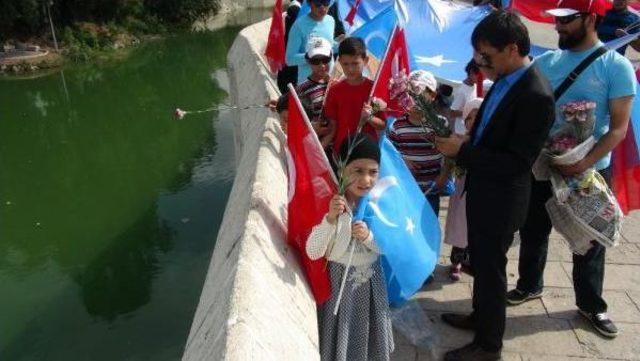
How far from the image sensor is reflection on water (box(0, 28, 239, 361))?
5473mm

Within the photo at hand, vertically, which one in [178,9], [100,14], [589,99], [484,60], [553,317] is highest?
[484,60]

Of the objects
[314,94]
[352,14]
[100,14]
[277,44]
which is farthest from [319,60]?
[100,14]

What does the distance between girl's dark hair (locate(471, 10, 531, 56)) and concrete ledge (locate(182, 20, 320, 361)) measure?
1188 millimetres

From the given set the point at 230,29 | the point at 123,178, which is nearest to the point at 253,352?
the point at 123,178

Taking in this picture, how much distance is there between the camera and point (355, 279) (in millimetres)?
2352

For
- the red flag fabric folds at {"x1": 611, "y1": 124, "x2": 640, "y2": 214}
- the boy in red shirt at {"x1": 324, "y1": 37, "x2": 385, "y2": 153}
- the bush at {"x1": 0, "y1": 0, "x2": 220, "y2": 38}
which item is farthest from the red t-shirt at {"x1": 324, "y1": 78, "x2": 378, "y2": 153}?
the bush at {"x1": 0, "y1": 0, "x2": 220, "y2": 38}

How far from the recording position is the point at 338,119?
3.29m

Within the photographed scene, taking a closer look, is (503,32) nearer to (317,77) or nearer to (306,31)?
(317,77)

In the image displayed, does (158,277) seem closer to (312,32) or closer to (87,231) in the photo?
(87,231)

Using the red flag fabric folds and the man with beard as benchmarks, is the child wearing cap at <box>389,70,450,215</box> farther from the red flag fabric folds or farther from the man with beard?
the red flag fabric folds

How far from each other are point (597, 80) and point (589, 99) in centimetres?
9

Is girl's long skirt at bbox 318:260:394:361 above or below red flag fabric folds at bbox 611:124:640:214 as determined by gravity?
below

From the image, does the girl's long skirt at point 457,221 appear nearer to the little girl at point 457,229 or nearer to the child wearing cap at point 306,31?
the little girl at point 457,229

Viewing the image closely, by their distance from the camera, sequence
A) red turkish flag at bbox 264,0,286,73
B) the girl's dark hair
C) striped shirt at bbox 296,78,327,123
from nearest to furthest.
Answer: the girl's dark hair, striped shirt at bbox 296,78,327,123, red turkish flag at bbox 264,0,286,73
